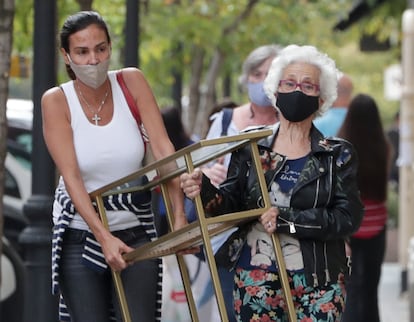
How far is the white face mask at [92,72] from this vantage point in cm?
506

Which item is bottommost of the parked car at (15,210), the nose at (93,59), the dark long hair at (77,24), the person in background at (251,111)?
the parked car at (15,210)

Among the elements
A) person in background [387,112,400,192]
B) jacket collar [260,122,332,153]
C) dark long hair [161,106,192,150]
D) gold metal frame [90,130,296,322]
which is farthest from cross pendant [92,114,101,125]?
person in background [387,112,400,192]

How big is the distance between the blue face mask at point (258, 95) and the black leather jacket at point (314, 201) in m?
1.86

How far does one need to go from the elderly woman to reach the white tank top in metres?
0.33

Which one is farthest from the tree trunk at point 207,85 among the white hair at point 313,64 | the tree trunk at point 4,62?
the white hair at point 313,64

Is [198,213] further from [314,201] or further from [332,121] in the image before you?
[332,121]

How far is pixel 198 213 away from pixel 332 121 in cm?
430

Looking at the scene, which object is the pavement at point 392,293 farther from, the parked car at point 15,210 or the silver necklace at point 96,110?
the silver necklace at point 96,110

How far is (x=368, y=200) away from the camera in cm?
868

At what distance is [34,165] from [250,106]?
1.31m

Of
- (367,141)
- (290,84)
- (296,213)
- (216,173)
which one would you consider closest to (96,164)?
(296,213)

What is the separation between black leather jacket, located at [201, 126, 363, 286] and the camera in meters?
5.11

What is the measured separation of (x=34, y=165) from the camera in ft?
24.3

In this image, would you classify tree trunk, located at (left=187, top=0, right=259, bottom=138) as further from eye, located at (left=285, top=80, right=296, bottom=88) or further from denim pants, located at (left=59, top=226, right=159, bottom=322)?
denim pants, located at (left=59, top=226, right=159, bottom=322)
